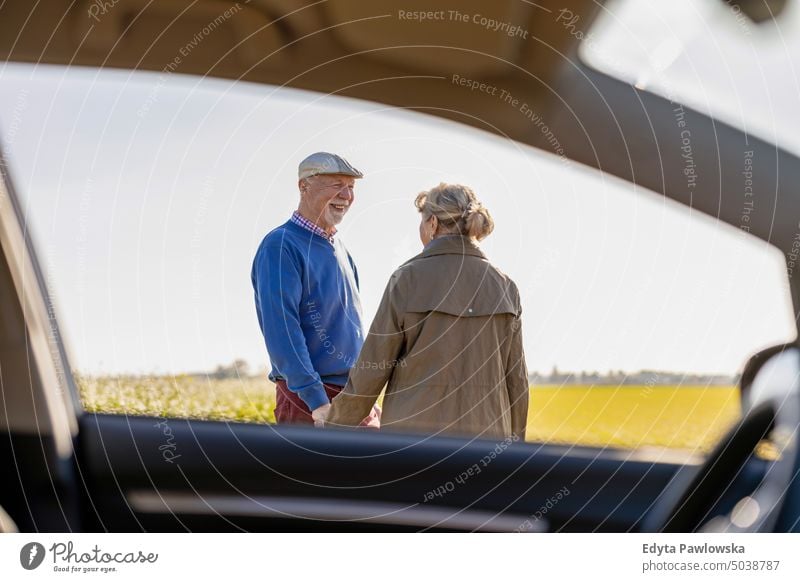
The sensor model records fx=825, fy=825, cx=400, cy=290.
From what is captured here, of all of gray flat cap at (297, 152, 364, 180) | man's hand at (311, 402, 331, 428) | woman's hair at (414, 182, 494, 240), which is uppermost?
gray flat cap at (297, 152, 364, 180)

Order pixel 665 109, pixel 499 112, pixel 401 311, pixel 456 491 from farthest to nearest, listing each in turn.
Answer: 1. pixel 499 112
2. pixel 401 311
3. pixel 665 109
4. pixel 456 491

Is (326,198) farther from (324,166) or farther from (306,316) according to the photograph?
(306,316)

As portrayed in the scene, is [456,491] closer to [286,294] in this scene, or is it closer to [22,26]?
[286,294]

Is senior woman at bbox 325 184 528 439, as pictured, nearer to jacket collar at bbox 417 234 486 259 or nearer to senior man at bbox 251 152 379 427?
jacket collar at bbox 417 234 486 259

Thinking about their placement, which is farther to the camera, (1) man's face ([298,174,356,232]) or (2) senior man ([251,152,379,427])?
(1) man's face ([298,174,356,232])

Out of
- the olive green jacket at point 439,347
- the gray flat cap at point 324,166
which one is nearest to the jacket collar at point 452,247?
the olive green jacket at point 439,347

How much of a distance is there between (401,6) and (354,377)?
32.8 inches

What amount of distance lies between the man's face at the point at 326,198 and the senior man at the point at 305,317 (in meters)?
0.07

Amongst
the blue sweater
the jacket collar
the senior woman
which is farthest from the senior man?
the jacket collar

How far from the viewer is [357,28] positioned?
189cm

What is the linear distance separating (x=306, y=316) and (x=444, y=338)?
33 centimetres

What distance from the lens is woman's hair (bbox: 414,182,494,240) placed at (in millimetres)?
1874

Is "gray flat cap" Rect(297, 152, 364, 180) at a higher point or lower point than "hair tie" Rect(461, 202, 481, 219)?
higher

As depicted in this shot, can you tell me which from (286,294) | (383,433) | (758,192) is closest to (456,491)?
(383,433)
